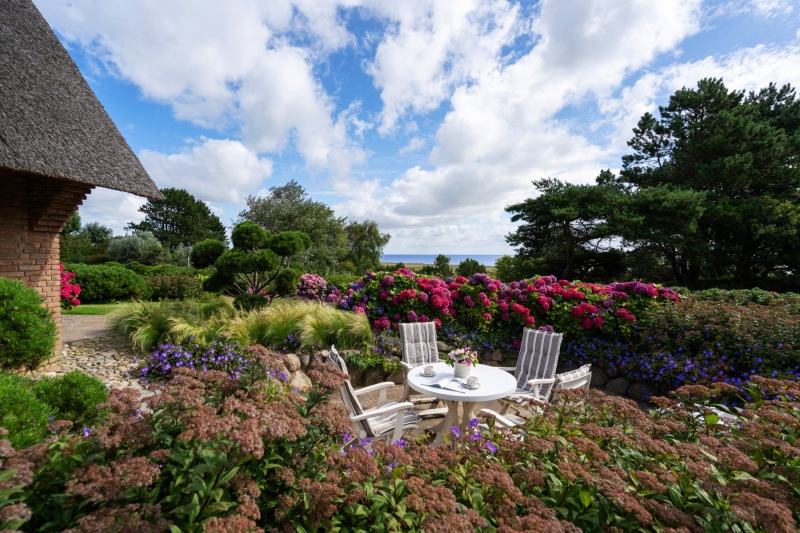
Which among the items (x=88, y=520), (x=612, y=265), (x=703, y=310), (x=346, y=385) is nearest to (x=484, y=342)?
(x=703, y=310)

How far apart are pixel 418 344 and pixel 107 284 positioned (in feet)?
36.7

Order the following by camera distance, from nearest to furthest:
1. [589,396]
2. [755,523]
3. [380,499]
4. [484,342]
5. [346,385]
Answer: [755,523] < [380,499] < [589,396] < [346,385] < [484,342]

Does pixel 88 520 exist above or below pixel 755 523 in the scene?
above

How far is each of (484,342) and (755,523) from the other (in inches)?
203

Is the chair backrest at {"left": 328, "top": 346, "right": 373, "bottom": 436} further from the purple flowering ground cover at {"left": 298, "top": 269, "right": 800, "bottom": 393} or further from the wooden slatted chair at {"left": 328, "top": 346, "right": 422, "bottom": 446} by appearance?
the purple flowering ground cover at {"left": 298, "top": 269, "right": 800, "bottom": 393}

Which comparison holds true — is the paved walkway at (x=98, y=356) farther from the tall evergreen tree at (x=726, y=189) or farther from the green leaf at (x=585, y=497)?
the tall evergreen tree at (x=726, y=189)

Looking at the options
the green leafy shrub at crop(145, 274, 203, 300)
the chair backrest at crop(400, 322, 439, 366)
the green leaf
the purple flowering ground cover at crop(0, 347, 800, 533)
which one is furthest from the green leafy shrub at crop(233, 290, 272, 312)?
the green leaf

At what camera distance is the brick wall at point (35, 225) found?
4.50 metres

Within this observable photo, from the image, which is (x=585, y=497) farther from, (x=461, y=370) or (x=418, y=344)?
(x=418, y=344)

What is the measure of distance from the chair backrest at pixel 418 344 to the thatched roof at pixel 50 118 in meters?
4.41

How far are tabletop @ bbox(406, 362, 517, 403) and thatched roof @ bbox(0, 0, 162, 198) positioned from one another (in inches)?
185

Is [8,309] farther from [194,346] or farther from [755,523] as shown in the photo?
[755,523]

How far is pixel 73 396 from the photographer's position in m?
2.58

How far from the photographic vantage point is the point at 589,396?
2.12 meters
